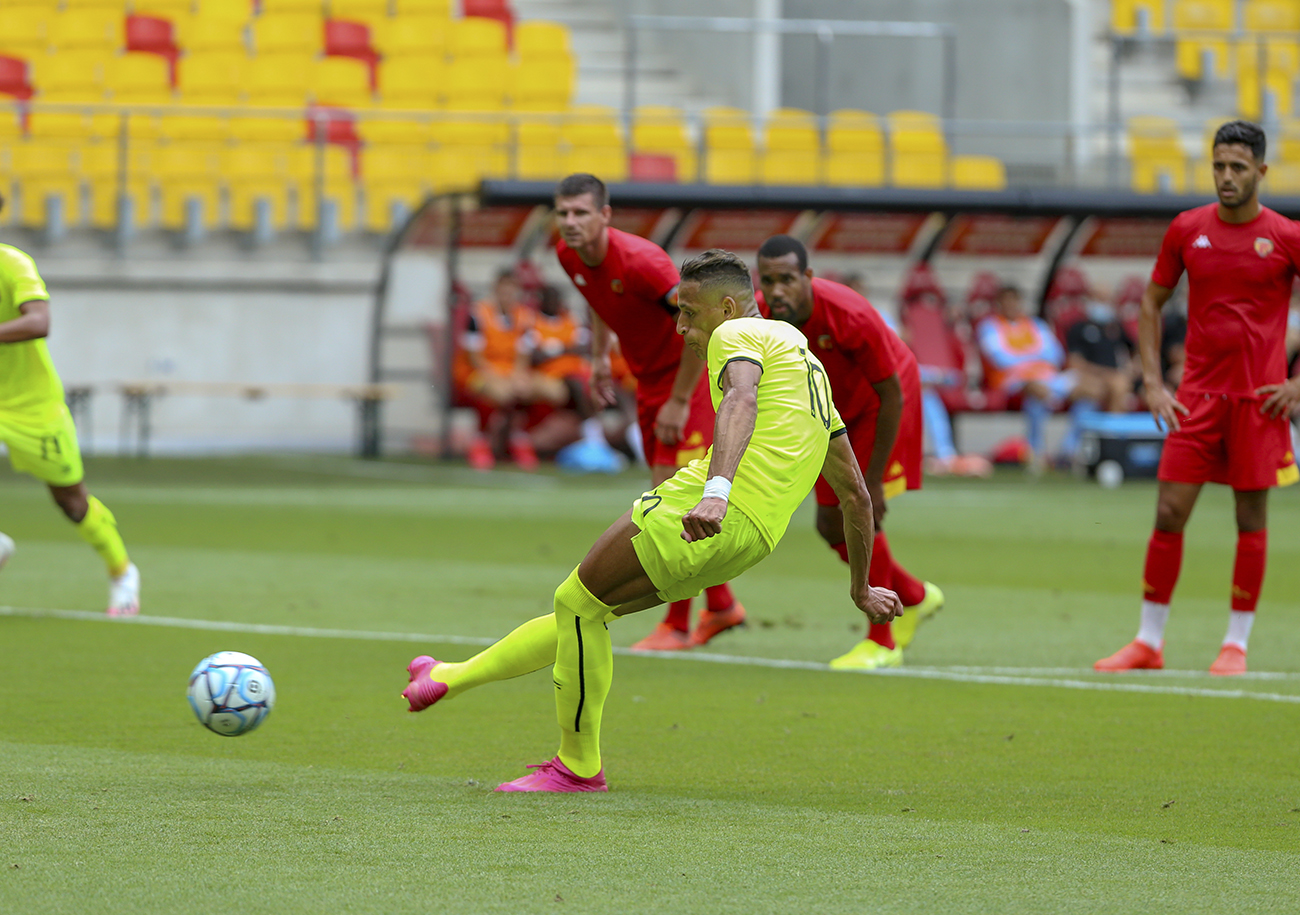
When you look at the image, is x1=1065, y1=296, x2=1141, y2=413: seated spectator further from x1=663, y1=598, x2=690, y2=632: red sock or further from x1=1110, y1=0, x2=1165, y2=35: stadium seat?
x1=663, y1=598, x2=690, y2=632: red sock

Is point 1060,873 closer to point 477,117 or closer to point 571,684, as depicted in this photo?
point 571,684

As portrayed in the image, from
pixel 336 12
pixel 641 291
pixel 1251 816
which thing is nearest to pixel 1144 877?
pixel 1251 816

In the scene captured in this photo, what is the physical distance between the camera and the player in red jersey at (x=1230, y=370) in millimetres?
7441

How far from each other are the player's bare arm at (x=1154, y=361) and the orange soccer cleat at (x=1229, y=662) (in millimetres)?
1017

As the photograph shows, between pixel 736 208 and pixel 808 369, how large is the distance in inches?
615

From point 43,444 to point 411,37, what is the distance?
16.9 metres

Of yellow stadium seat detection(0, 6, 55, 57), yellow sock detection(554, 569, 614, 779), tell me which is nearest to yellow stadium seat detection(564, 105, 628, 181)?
yellow stadium seat detection(0, 6, 55, 57)

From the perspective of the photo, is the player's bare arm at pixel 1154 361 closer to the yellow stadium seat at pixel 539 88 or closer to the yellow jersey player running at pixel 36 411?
the yellow jersey player running at pixel 36 411

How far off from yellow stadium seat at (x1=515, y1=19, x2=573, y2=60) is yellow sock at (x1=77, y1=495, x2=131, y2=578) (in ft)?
55.2

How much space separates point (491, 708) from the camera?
675 cm

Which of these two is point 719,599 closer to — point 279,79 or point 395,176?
point 395,176

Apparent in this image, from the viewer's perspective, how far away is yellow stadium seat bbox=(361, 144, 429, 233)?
2231cm

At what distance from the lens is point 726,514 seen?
4.80m

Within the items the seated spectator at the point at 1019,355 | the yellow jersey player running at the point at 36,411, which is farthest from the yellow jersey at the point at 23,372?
the seated spectator at the point at 1019,355
